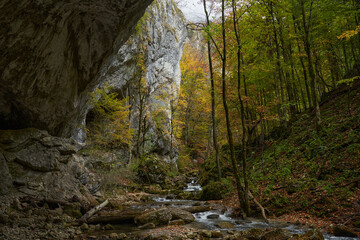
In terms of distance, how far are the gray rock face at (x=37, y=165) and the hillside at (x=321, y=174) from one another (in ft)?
26.7

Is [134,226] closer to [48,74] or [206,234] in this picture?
[206,234]

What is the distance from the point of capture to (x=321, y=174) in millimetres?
7781

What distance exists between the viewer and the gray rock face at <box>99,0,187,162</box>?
19.8m

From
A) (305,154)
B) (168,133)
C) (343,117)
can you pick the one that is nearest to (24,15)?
(305,154)

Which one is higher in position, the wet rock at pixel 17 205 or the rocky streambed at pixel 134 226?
the wet rock at pixel 17 205

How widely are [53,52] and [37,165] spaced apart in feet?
14.2

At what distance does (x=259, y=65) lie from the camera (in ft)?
42.6

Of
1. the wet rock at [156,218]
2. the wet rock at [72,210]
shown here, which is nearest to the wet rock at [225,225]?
the wet rock at [156,218]

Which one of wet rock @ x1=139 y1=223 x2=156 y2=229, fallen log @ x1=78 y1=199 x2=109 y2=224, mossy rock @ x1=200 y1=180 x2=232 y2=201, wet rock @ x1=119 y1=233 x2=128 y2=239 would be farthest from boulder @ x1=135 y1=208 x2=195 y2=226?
mossy rock @ x1=200 y1=180 x2=232 y2=201

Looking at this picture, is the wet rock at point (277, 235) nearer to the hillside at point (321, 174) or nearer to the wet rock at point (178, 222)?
the hillside at point (321, 174)

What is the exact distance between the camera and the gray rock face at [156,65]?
19.8 m

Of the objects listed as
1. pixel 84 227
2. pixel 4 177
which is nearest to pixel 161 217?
pixel 84 227

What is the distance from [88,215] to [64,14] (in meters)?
6.89

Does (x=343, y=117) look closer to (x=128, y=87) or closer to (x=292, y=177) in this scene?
(x=292, y=177)
